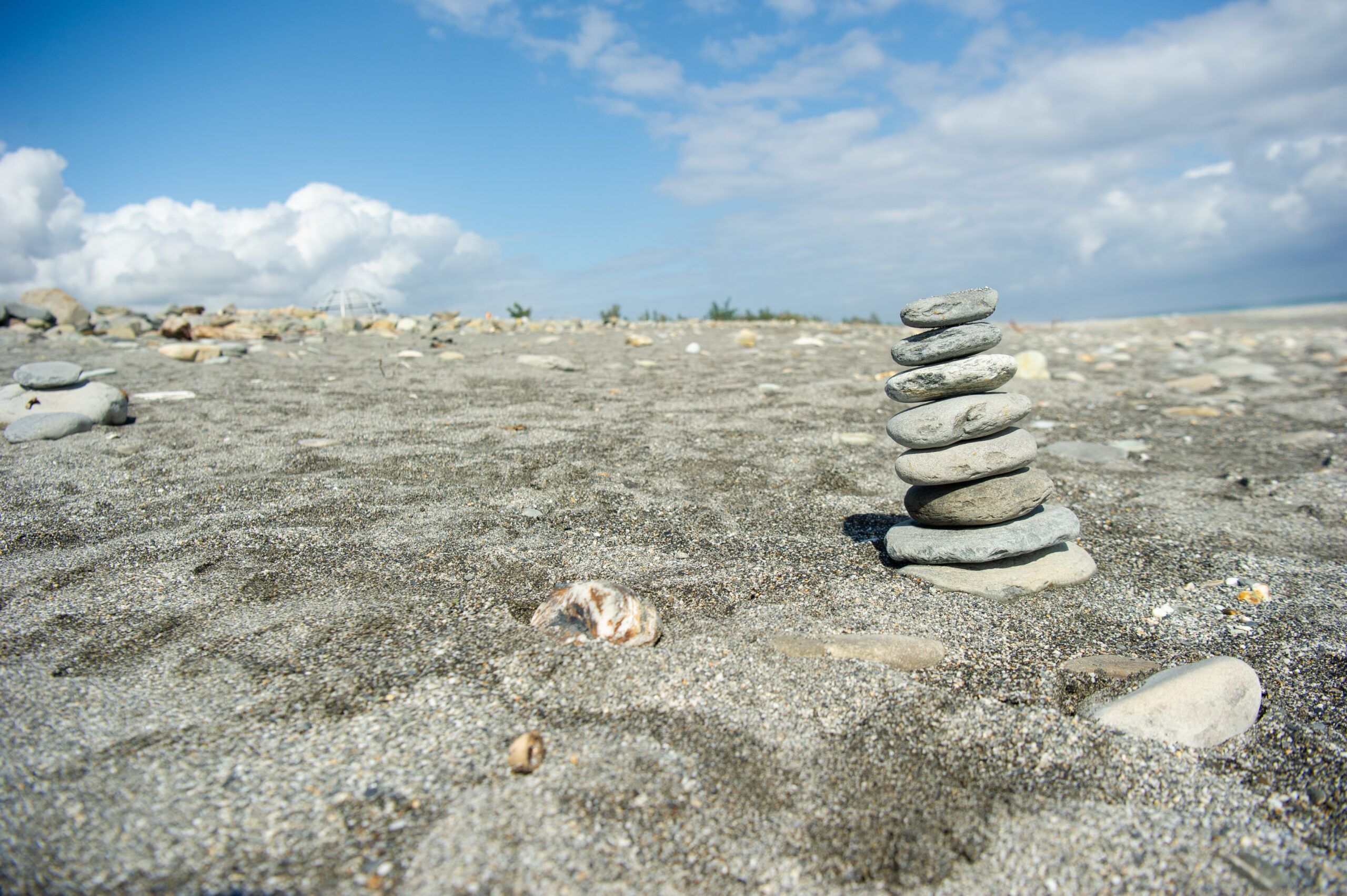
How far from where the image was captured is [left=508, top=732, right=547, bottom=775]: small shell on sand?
202 cm

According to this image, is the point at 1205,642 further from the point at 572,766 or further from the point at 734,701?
the point at 572,766

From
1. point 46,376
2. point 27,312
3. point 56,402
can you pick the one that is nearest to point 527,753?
point 56,402

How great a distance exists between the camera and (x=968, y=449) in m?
3.38

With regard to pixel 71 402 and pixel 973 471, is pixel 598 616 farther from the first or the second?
pixel 71 402

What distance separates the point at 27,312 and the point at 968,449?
45.6 feet

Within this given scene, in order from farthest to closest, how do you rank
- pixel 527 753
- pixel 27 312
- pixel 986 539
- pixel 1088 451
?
pixel 27 312 → pixel 1088 451 → pixel 986 539 → pixel 527 753

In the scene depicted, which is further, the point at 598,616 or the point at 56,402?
the point at 56,402

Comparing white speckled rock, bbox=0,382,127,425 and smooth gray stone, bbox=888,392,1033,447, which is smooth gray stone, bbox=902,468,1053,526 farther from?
white speckled rock, bbox=0,382,127,425

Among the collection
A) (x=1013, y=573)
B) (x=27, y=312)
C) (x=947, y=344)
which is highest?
(x=27, y=312)

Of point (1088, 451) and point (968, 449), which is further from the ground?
point (968, 449)

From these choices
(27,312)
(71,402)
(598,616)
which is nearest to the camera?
(598,616)

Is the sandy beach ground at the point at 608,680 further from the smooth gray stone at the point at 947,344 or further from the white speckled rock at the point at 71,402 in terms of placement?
the smooth gray stone at the point at 947,344

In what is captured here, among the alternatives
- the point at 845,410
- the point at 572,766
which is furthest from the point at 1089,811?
the point at 845,410

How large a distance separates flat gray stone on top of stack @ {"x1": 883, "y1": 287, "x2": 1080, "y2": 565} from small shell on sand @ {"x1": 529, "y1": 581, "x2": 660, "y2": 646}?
145 cm
